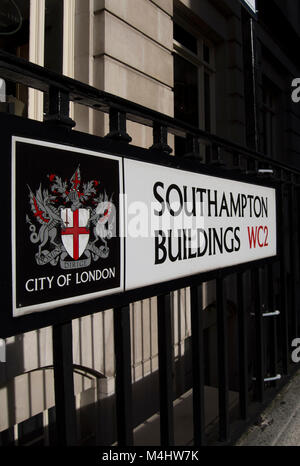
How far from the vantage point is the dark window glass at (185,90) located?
6.98 metres

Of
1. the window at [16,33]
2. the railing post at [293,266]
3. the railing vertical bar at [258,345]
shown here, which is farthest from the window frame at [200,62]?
the railing vertical bar at [258,345]

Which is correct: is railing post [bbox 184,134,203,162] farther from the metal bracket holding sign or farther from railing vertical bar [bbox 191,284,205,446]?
railing vertical bar [bbox 191,284,205,446]

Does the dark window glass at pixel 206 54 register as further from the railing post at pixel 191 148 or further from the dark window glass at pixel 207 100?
the railing post at pixel 191 148

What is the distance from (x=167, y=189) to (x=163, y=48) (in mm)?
4342

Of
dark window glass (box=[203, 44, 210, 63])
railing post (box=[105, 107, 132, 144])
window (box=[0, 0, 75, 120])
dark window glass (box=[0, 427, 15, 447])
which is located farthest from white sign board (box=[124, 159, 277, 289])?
dark window glass (box=[203, 44, 210, 63])

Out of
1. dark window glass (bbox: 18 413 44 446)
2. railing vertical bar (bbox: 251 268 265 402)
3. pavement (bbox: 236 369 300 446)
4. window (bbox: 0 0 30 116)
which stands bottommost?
dark window glass (bbox: 18 413 44 446)

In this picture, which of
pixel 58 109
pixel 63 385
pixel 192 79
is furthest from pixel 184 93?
pixel 63 385

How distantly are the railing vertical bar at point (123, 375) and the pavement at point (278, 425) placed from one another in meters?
0.97

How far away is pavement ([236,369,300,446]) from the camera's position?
239 centimetres

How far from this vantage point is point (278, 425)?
2.57m

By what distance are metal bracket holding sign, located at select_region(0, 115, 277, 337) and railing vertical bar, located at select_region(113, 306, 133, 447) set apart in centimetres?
13

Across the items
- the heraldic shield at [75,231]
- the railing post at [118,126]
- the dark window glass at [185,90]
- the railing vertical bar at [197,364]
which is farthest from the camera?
the dark window glass at [185,90]

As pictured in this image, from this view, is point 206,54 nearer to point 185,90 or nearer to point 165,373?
point 185,90
